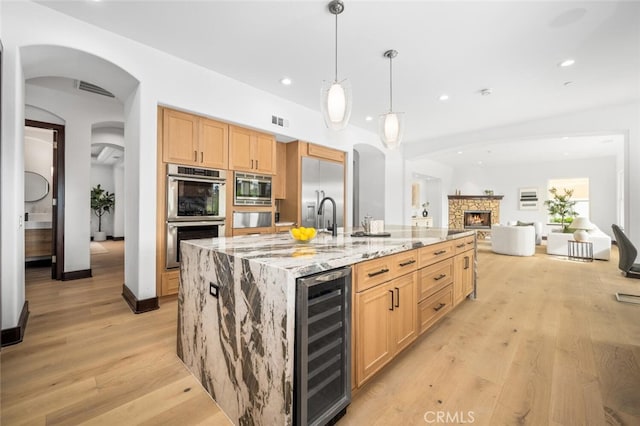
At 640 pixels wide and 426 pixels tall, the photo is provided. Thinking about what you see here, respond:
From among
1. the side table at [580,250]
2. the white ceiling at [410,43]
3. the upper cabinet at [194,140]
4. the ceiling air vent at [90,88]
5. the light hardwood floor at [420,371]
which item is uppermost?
the white ceiling at [410,43]

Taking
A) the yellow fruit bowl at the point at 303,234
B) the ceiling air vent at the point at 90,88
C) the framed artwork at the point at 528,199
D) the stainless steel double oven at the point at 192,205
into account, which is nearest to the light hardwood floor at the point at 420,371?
the stainless steel double oven at the point at 192,205

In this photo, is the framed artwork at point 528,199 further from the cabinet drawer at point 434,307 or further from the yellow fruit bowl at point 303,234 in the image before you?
the yellow fruit bowl at point 303,234

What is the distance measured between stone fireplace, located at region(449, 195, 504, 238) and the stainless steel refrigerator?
26.0 feet

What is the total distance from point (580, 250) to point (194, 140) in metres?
8.03

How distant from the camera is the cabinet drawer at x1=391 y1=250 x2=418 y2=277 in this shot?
1814mm

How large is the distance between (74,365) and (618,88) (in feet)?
23.0

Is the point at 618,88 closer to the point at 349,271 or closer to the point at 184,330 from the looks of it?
the point at 349,271

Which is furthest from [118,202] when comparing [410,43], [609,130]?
[609,130]

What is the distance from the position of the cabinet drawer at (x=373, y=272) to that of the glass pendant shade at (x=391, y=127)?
1.60 m

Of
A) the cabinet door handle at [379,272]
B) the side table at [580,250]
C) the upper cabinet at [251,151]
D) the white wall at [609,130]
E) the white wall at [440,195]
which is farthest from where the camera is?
the white wall at [440,195]

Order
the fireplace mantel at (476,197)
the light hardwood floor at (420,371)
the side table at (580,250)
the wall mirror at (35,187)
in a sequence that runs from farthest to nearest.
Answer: the fireplace mantel at (476,197) < the side table at (580,250) < the wall mirror at (35,187) < the light hardwood floor at (420,371)

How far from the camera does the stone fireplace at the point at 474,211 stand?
11.0 meters

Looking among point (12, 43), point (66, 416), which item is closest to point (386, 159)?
point (12, 43)

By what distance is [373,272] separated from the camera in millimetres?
1602
